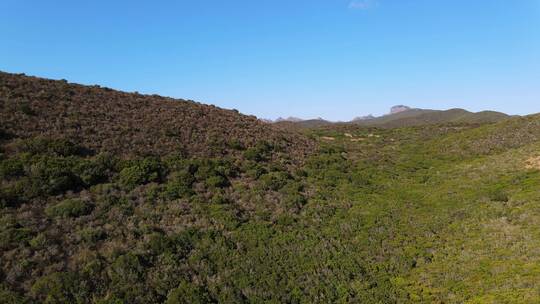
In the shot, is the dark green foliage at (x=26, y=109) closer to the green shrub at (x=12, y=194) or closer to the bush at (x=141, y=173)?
the bush at (x=141, y=173)

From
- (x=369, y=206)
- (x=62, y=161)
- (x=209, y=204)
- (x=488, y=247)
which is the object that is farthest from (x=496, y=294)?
(x=62, y=161)

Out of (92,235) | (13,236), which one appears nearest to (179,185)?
(92,235)

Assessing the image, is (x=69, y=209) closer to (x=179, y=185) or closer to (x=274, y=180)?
(x=179, y=185)

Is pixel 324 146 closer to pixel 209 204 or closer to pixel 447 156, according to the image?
pixel 447 156

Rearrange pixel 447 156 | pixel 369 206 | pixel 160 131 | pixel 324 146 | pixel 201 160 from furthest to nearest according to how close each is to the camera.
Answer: pixel 324 146
pixel 447 156
pixel 160 131
pixel 201 160
pixel 369 206

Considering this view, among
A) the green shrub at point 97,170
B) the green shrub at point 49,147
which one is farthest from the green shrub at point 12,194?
the green shrub at point 49,147

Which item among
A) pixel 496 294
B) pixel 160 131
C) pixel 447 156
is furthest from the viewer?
pixel 447 156

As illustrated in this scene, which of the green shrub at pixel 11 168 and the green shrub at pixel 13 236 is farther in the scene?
the green shrub at pixel 11 168
